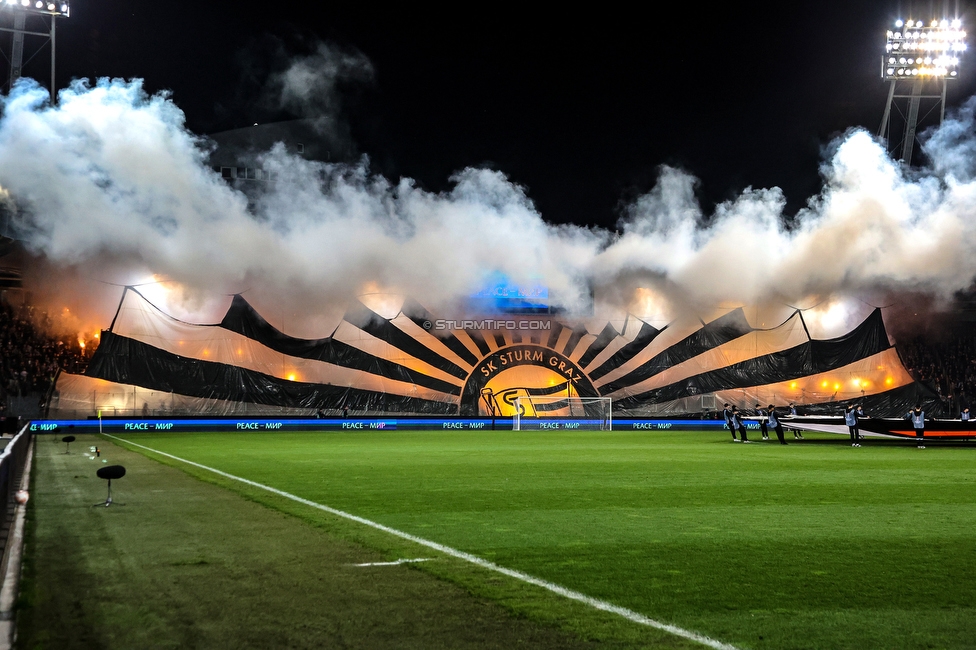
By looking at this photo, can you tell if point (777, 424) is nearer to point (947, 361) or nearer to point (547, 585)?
point (947, 361)

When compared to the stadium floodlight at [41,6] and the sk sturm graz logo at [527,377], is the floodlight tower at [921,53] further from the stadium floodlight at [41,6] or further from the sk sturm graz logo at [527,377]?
the stadium floodlight at [41,6]

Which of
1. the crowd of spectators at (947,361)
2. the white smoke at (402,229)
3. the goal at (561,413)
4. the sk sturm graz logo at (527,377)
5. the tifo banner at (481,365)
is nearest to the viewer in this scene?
the white smoke at (402,229)

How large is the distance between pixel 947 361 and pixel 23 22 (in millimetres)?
42878

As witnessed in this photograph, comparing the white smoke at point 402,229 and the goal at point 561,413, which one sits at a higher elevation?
the white smoke at point 402,229

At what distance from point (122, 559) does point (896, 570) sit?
5651 millimetres

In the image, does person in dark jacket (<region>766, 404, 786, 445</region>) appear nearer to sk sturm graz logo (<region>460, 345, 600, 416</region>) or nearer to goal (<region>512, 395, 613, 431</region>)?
goal (<region>512, 395, 613, 431</region>)

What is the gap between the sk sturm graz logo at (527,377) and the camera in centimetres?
4366

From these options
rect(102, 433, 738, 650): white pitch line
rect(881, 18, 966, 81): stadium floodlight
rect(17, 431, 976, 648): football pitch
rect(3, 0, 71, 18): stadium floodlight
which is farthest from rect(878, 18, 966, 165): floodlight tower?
rect(102, 433, 738, 650): white pitch line

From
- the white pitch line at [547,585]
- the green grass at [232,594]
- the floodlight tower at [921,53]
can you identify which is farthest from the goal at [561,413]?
the green grass at [232,594]

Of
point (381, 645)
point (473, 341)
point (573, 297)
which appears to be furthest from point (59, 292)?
point (381, 645)

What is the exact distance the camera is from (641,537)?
25.6 feet

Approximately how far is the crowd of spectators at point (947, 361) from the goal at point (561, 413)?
16055mm

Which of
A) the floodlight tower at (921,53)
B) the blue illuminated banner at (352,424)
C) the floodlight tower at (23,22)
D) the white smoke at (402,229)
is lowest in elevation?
the blue illuminated banner at (352,424)

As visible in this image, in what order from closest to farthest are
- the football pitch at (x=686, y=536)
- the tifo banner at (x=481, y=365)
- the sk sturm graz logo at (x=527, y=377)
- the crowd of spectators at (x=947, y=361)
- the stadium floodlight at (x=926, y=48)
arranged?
the football pitch at (x=686, y=536)
the stadium floodlight at (x=926, y=48)
the tifo banner at (x=481, y=365)
the crowd of spectators at (x=947, y=361)
the sk sturm graz logo at (x=527, y=377)
